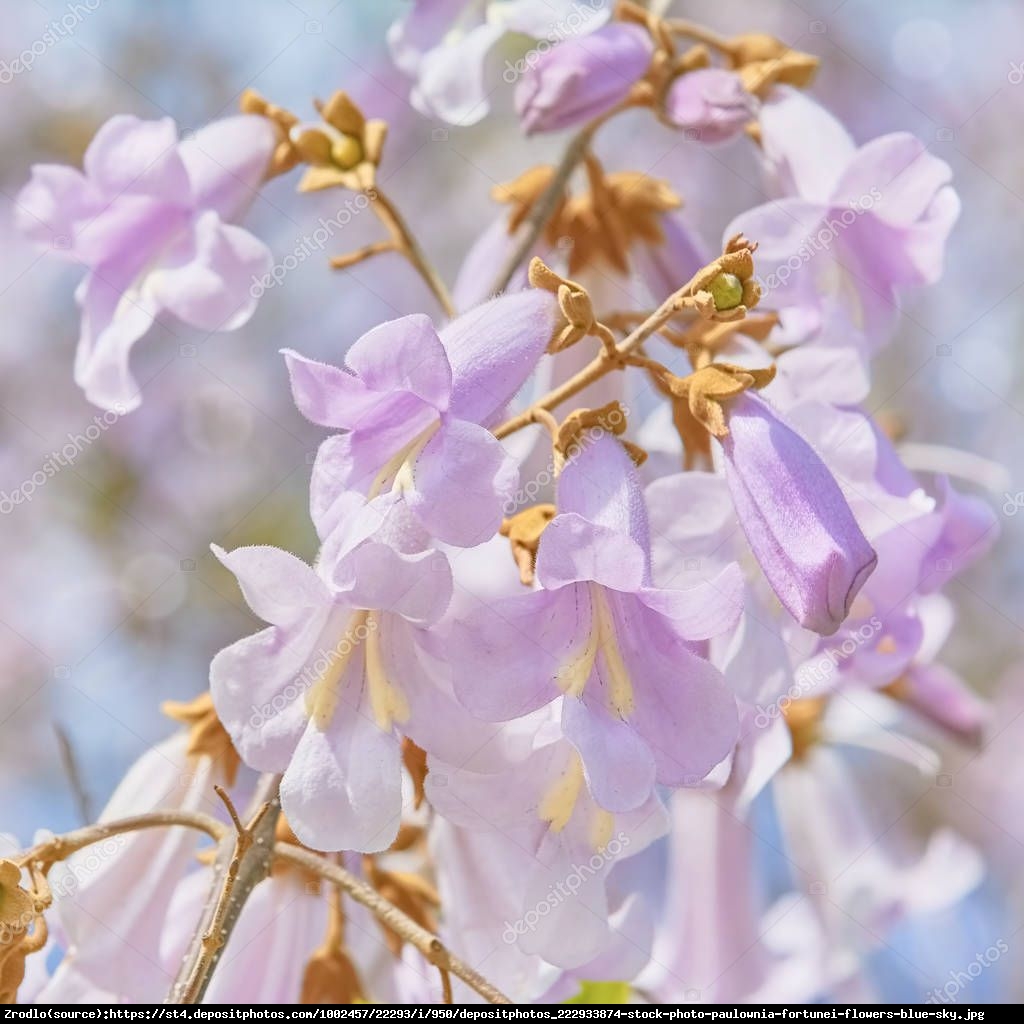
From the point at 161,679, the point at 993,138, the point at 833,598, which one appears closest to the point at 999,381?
the point at 993,138

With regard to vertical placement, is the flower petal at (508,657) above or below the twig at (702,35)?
below

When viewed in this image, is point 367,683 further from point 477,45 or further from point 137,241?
point 477,45

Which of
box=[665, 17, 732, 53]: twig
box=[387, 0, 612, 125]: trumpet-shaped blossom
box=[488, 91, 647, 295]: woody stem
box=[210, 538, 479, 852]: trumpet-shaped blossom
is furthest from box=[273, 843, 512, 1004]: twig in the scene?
box=[665, 17, 732, 53]: twig

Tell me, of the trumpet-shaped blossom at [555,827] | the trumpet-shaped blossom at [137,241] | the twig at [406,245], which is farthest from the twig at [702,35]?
the trumpet-shaped blossom at [555,827]

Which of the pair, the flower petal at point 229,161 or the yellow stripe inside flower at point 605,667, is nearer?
the yellow stripe inside flower at point 605,667

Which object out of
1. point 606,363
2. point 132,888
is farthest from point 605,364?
point 132,888

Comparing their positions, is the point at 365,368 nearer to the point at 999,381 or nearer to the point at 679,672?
the point at 679,672

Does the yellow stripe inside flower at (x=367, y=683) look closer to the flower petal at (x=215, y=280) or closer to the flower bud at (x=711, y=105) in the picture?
the flower petal at (x=215, y=280)
